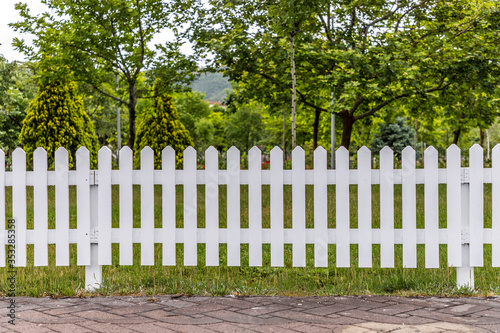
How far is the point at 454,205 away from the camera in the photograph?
4910 millimetres

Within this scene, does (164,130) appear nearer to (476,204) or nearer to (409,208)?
(409,208)

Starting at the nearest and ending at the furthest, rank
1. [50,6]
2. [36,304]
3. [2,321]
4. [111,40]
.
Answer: [2,321] → [36,304] → [111,40] → [50,6]

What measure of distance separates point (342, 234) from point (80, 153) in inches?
101

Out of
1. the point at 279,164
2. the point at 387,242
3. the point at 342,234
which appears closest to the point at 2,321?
the point at 279,164

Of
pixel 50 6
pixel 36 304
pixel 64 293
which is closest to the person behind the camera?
pixel 36 304

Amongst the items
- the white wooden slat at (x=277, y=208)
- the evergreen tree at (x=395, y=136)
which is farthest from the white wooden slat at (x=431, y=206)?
the evergreen tree at (x=395, y=136)

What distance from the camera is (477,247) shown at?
494cm

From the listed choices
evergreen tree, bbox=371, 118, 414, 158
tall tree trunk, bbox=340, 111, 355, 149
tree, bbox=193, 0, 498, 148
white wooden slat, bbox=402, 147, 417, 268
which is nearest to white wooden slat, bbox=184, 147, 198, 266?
white wooden slat, bbox=402, 147, 417, 268

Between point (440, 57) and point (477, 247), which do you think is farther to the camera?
point (440, 57)

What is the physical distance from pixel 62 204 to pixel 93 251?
1.75 ft

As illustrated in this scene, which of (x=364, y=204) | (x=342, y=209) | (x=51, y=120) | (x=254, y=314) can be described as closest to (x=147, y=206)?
(x=254, y=314)

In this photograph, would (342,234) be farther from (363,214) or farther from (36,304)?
(36,304)

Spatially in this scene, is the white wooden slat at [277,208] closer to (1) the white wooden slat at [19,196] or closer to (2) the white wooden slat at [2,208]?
(1) the white wooden slat at [19,196]

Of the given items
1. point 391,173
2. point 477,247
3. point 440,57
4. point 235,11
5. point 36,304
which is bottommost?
point 36,304
